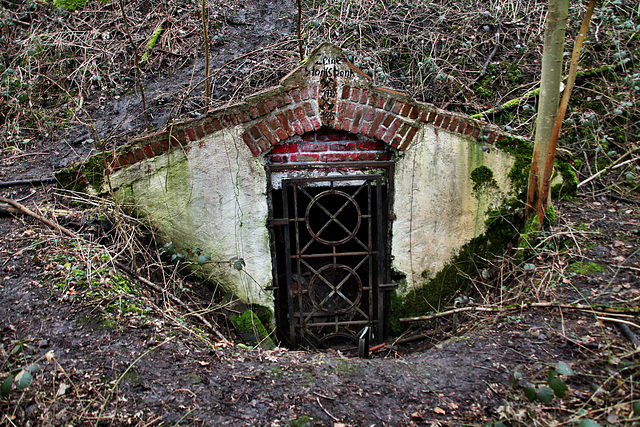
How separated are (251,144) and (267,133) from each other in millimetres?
184

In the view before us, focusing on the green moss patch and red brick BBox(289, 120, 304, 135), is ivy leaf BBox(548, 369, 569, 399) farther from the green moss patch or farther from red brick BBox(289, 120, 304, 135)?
red brick BBox(289, 120, 304, 135)

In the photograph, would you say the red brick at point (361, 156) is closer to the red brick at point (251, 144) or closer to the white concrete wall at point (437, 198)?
the white concrete wall at point (437, 198)

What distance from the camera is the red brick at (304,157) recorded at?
4309 mm

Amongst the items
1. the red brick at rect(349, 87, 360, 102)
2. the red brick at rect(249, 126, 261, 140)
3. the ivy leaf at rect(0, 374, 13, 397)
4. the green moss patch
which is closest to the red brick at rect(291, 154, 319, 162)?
the red brick at rect(249, 126, 261, 140)

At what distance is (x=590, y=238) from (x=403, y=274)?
178 centimetres

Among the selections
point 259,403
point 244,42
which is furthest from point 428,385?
point 244,42

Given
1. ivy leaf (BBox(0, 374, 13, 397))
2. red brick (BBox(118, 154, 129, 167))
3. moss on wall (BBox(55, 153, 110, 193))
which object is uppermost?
red brick (BBox(118, 154, 129, 167))

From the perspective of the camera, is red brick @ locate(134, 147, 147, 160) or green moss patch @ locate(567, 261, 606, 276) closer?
green moss patch @ locate(567, 261, 606, 276)

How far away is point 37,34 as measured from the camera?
686cm

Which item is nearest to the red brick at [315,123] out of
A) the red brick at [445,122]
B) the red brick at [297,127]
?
the red brick at [297,127]

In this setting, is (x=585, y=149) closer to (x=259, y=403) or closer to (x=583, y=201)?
(x=583, y=201)

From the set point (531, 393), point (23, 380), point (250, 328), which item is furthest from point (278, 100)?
point (531, 393)

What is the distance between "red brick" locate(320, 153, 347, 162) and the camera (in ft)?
14.2

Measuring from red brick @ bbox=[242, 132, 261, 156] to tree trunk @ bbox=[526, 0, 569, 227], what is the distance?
8.27 ft
